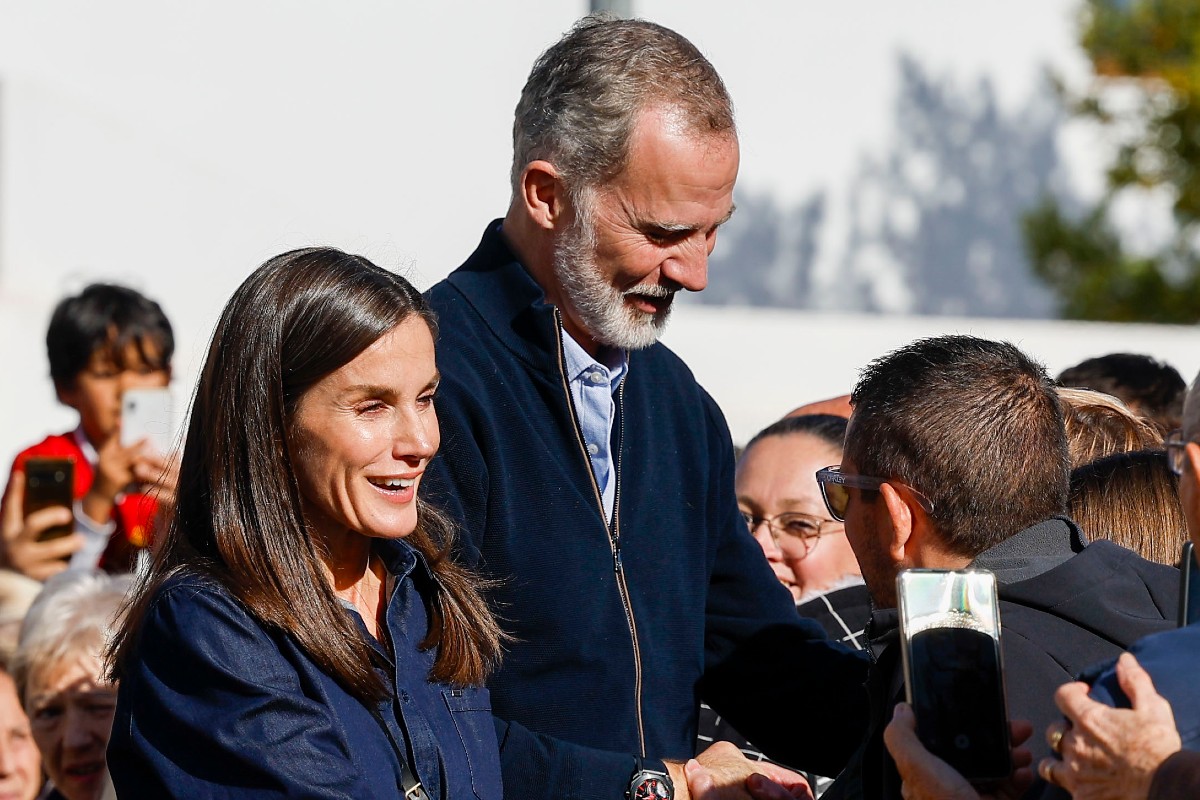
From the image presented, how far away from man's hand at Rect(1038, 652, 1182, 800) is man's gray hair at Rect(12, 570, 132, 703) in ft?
8.54

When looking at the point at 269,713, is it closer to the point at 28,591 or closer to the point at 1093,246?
the point at 28,591

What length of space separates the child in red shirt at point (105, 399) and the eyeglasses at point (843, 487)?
8.57ft

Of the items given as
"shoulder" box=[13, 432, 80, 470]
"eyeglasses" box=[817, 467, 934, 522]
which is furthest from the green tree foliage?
"eyeglasses" box=[817, 467, 934, 522]

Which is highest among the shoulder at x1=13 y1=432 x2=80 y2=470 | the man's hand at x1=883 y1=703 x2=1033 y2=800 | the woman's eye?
the man's hand at x1=883 y1=703 x2=1033 y2=800

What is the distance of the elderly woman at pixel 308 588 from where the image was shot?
2211 mm

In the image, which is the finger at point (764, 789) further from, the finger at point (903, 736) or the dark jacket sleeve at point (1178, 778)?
the dark jacket sleeve at point (1178, 778)

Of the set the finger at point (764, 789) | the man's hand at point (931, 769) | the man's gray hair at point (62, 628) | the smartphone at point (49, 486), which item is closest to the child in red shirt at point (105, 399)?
the smartphone at point (49, 486)

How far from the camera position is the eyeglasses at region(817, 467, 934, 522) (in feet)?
8.38

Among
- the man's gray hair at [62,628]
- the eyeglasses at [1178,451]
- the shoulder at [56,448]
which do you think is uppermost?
the eyeglasses at [1178,451]

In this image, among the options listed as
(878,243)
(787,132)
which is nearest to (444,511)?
(787,132)

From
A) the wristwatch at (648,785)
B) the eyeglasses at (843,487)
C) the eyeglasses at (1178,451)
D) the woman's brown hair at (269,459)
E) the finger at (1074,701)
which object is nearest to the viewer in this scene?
the finger at (1074,701)

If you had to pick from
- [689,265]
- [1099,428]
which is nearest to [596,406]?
[689,265]

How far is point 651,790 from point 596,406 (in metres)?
0.77

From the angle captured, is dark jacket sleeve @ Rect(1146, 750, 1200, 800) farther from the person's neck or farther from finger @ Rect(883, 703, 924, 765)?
the person's neck
